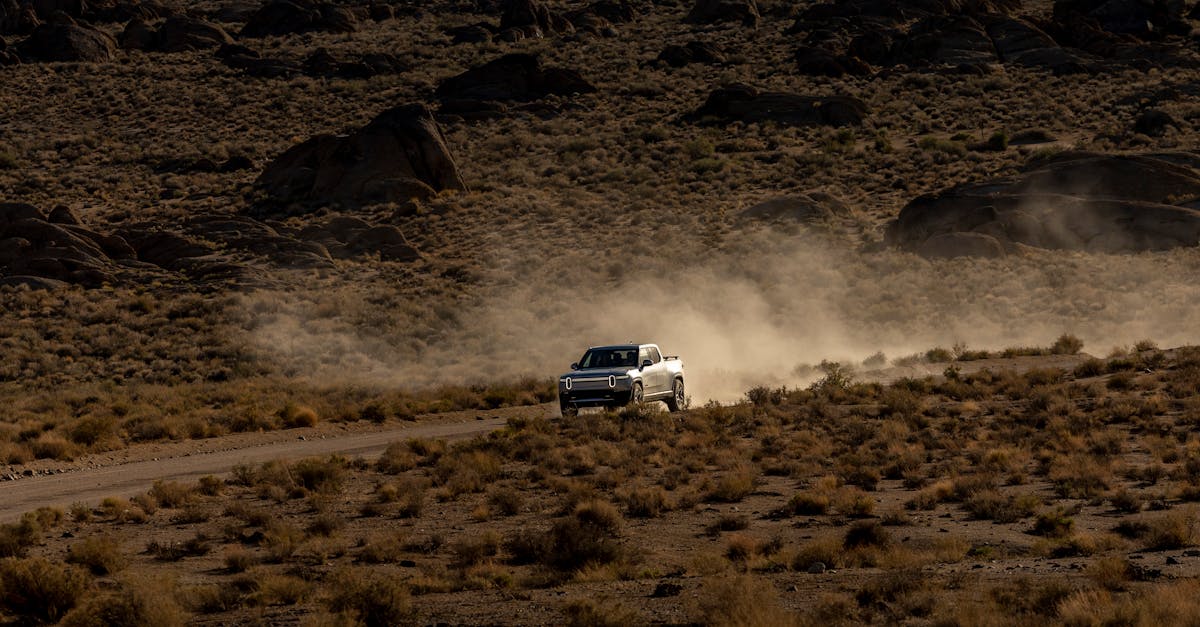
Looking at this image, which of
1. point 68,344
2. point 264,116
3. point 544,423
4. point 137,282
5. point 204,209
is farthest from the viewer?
point 264,116

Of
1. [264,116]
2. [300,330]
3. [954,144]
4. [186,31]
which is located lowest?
[300,330]

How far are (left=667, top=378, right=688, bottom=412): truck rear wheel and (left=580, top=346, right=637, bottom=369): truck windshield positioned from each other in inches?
72.4

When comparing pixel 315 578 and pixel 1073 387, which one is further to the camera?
pixel 1073 387

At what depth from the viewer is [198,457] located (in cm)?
2494

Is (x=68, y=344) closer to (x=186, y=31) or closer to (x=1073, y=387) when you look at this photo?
(x=1073, y=387)

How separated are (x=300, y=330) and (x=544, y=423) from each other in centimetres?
2604

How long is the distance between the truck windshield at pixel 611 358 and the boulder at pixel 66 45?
82.3 metres

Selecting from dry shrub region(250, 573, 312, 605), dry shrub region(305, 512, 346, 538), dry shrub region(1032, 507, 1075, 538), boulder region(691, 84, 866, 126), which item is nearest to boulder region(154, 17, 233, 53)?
boulder region(691, 84, 866, 126)

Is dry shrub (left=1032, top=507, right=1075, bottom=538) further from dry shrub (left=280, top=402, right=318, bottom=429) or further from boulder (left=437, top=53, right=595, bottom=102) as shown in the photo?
boulder (left=437, top=53, right=595, bottom=102)

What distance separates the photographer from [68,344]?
147 feet

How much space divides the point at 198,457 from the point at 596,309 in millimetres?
29596

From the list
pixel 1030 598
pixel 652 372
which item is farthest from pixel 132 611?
pixel 652 372

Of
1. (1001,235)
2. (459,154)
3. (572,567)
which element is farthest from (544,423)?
(459,154)

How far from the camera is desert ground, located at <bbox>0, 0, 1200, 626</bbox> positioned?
494 inches
